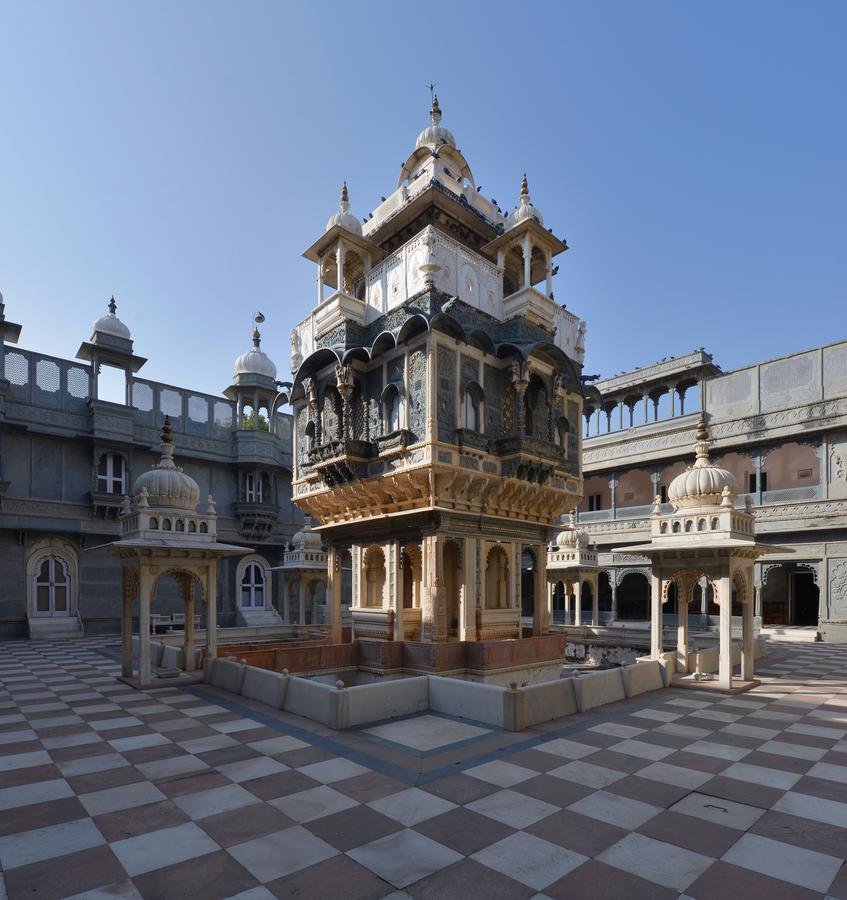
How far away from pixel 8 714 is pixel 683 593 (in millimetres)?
14932

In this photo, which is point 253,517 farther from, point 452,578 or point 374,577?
point 452,578

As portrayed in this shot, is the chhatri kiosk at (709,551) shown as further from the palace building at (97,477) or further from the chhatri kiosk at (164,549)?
the palace building at (97,477)

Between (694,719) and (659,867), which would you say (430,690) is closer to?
(694,719)

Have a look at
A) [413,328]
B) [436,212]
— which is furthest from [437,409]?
[436,212]

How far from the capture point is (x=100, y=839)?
567cm

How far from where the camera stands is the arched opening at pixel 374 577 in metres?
17.2

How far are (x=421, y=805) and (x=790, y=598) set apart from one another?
3197 centimetres

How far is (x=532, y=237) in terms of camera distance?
58.1 ft

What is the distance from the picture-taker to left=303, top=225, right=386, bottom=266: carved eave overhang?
17641mm

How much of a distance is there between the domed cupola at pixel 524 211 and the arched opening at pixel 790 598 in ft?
80.9

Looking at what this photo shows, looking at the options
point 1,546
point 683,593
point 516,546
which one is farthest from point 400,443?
point 1,546

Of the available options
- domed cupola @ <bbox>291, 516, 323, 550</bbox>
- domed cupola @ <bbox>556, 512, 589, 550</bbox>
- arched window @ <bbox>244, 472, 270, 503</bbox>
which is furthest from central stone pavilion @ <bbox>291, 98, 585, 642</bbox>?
arched window @ <bbox>244, 472, 270, 503</bbox>

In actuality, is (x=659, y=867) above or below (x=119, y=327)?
below

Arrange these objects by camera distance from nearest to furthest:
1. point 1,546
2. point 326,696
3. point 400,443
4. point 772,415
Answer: point 326,696, point 400,443, point 1,546, point 772,415
